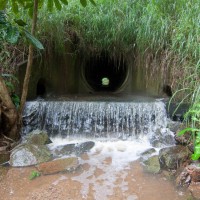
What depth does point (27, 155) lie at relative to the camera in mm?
3105

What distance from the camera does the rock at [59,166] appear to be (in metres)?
2.82

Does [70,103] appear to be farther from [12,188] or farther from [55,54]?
[12,188]

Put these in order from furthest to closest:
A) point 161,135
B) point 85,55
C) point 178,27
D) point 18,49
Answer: point 85,55 < point 18,49 < point 178,27 < point 161,135

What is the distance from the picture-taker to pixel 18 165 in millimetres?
3016

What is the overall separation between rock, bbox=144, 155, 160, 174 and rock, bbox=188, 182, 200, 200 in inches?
19.1

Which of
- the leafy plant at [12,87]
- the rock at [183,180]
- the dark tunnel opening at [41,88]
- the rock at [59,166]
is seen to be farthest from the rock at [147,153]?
the dark tunnel opening at [41,88]

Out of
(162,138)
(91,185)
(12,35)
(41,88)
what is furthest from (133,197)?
(41,88)

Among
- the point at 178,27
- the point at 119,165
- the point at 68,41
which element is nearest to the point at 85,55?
the point at 68,41

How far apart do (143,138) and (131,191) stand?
1589mm

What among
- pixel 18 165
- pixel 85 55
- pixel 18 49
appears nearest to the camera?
pixel 18 165

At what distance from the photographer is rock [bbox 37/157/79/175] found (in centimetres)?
282

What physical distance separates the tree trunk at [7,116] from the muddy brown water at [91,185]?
2.38 feet

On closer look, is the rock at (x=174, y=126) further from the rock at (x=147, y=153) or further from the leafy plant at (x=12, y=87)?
the leafy plant at (x=12, y=87)

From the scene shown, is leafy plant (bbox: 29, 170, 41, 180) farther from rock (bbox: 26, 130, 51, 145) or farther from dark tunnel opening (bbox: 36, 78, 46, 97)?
dark tunnel opening (bbox: 36, 78, 46, 97)
